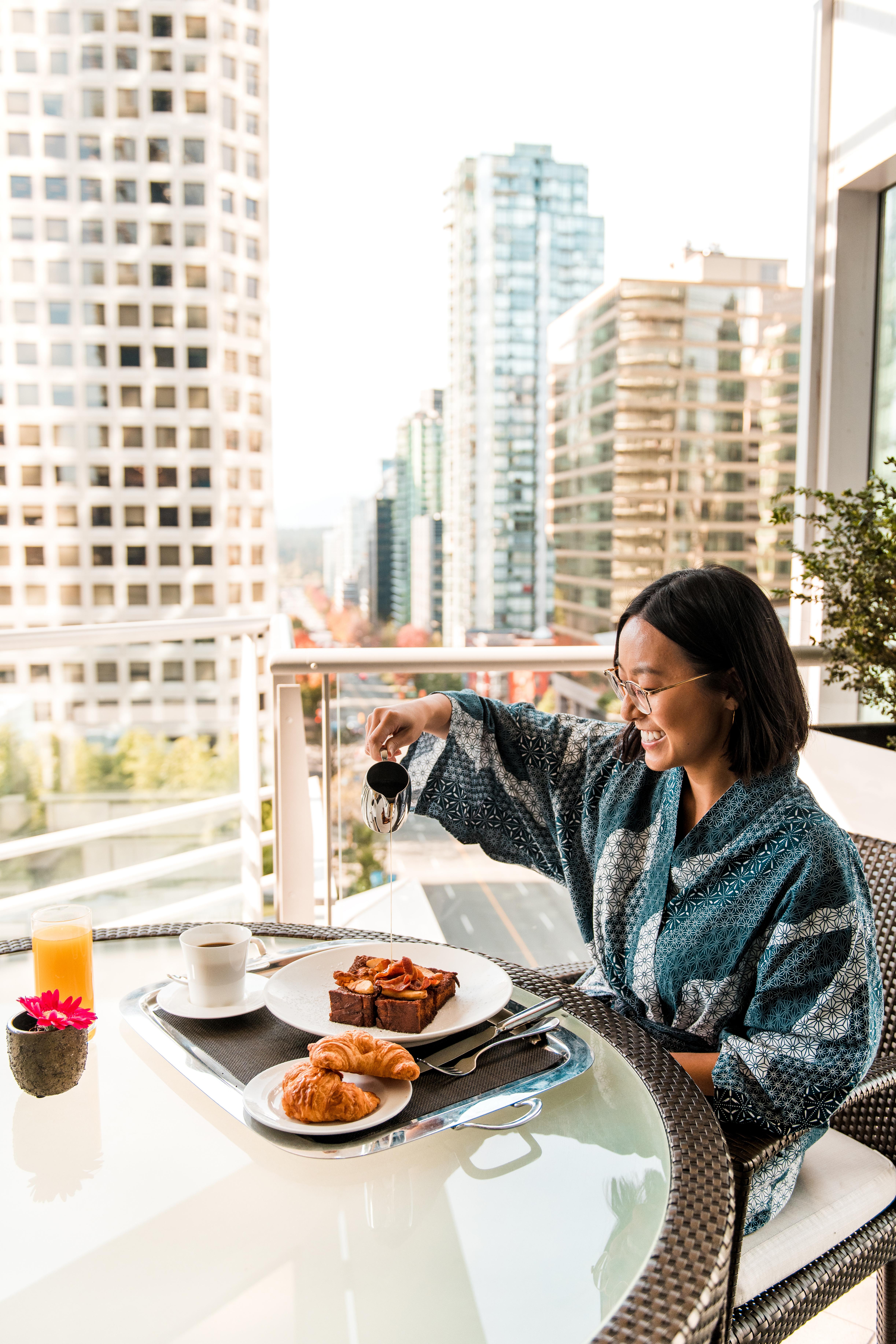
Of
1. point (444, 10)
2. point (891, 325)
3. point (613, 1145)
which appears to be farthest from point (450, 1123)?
point (444, 10)

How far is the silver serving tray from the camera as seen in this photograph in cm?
74

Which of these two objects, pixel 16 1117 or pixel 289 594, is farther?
pixel 289 594

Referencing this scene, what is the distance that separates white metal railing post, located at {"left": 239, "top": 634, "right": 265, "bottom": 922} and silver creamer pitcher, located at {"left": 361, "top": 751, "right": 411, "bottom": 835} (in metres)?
1.68

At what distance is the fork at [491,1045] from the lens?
86 cm

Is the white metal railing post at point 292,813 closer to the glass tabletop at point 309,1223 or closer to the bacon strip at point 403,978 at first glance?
the bacon strip at point 403,978

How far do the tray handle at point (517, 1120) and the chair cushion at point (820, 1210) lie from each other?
278 mm

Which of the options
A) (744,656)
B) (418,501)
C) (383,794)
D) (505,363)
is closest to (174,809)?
(383,794)

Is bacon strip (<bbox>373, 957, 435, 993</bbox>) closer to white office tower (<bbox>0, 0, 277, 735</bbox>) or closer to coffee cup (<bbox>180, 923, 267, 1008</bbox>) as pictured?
coffee cup (<bbox>180, 923, 267, 1008</bbox>)

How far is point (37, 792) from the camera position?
4.73 metres

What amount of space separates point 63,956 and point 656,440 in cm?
2090

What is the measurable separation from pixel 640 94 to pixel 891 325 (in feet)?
60.0

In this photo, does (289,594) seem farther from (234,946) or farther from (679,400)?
(234,946)

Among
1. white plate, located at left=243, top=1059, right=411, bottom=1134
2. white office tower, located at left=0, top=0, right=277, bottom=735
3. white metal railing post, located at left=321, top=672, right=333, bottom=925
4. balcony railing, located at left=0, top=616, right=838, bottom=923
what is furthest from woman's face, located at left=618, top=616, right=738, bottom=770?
white office tower, located at left=0, top=0, right=277, bottom=735

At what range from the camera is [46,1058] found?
0.83m
